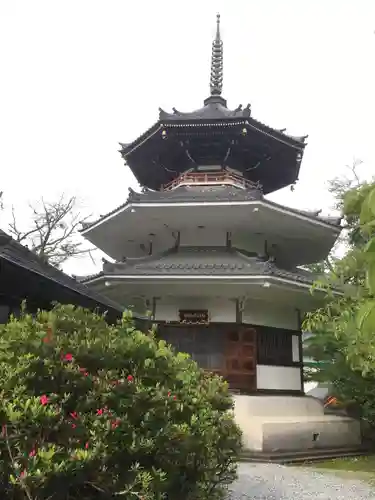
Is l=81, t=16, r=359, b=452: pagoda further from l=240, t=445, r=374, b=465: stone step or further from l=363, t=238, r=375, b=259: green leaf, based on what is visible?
l=363, t=238, r=375, b=259: green leaf

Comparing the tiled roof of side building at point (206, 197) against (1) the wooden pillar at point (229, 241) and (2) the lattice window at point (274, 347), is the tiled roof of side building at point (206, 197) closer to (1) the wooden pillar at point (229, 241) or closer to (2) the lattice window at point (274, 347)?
(1) the wooden pillar at point (229, 241)

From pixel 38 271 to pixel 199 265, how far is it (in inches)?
255

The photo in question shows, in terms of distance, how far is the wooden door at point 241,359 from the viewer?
11.7m

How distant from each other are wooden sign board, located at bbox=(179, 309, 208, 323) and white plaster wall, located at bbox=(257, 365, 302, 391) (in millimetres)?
1787

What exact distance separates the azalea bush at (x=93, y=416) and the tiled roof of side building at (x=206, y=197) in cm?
791

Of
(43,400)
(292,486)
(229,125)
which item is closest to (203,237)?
(229,125)

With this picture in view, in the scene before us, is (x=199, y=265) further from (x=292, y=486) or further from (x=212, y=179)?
(x=292, y=486)

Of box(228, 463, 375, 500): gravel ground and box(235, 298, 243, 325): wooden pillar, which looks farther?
box(235, 298, 243, 325): wooden pillar

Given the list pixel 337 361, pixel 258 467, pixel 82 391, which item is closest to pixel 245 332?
pixel 337 361

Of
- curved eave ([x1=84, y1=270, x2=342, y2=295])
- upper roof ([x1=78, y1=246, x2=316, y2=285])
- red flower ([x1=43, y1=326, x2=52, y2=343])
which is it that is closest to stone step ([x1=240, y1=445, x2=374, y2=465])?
curved eave ([x1=84, y1=270, x2=342, y2=295])

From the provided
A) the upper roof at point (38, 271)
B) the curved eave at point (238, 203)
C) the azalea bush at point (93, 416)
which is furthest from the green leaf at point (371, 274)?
the curved eave at point (238, 203)

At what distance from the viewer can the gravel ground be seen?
690 cm

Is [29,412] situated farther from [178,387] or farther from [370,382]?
[370,382]

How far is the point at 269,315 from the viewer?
12.6m
